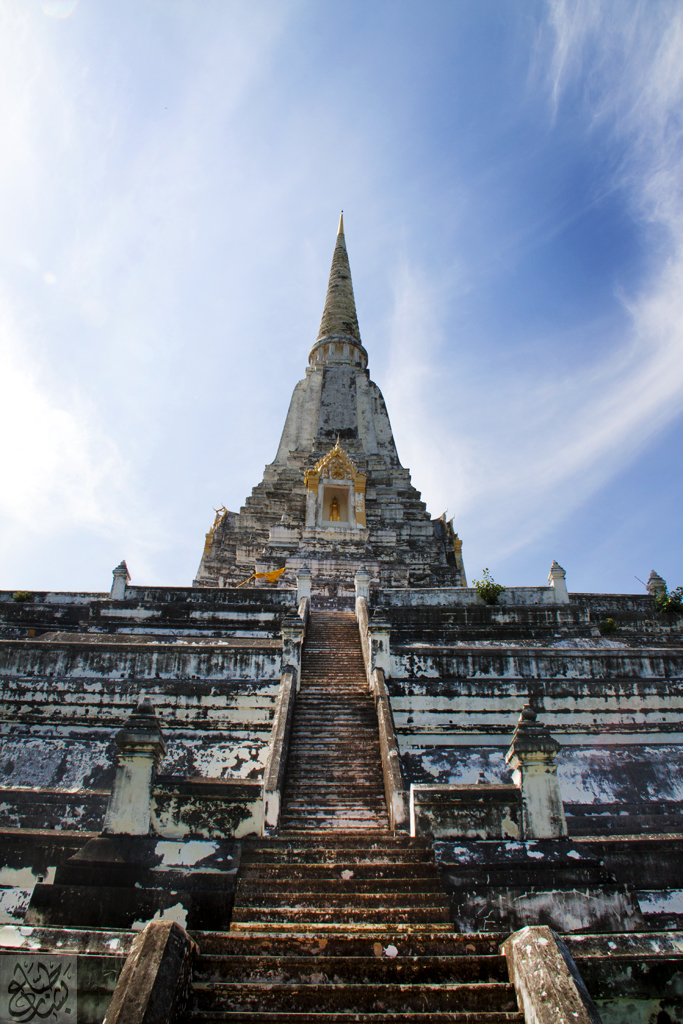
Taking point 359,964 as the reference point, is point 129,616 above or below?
above

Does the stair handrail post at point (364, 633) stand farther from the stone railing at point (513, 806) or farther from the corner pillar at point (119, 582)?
the corner pillar at point (119, 582)

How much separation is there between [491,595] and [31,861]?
46.1 ft

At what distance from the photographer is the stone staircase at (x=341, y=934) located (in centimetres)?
467

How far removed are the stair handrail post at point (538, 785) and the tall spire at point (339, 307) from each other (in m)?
34.9

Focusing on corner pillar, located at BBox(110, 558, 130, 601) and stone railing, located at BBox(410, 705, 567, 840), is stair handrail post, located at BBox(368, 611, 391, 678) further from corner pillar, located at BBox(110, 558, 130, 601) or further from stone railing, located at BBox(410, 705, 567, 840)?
corner pillar, located at BBox(110, 558, 130, 601)

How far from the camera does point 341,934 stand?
5754 millimetres

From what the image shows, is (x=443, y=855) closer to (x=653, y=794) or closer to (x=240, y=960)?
(x=240, y=960)

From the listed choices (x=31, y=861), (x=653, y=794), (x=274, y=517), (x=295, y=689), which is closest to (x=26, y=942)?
(x=31, y=861)

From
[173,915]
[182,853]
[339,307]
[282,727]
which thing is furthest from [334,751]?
[339,307]

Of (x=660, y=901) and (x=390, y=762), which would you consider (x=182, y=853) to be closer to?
(x=390, y=762)

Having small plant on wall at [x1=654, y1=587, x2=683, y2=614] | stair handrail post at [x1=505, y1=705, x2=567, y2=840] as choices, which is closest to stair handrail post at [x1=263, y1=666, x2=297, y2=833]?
stair handrail post at [x1=505, y1=705, x2=567, y2=840]

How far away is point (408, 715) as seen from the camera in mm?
11203

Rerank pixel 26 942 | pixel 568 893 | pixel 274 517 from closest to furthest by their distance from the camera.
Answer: pixel 26 942 < pixel 568 893 < pixel 274 517

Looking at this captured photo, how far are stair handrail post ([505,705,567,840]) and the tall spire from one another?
3486 centimetres
